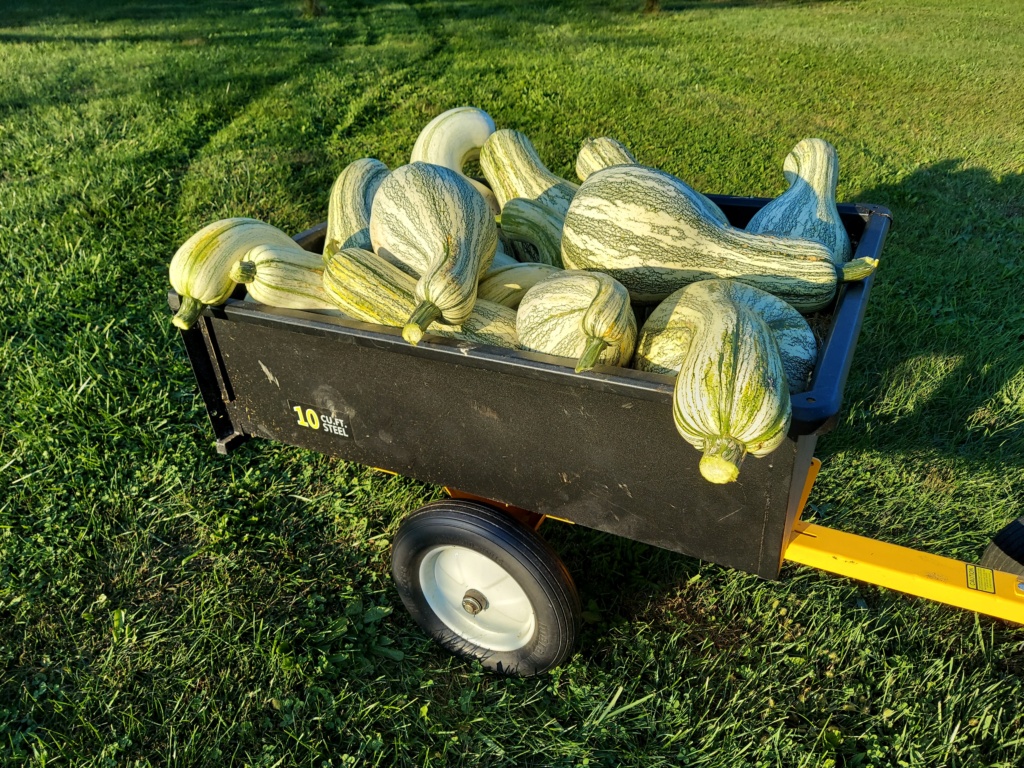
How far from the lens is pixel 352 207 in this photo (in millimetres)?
2508

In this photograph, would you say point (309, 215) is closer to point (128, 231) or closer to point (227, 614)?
point (128, 231)

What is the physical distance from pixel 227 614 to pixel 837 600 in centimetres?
208

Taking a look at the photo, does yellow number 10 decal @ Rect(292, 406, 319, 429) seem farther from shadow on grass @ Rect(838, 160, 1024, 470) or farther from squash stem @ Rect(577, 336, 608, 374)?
shadow on grass @ Rect(838, 160, 1024, 470)

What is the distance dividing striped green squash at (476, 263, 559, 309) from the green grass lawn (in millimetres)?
1130

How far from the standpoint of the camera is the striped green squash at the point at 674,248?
1.98m

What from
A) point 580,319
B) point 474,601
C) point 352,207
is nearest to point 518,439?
→ point 580,319

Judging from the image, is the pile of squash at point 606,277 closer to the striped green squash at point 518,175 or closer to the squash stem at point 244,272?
the squash stem at point 244,272

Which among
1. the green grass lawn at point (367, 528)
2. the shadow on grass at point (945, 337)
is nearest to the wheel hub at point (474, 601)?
the green grass lawn at point (367, 528)

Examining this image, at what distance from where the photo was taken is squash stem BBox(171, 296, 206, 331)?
6.61ft

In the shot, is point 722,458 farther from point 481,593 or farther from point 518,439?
point 481,593

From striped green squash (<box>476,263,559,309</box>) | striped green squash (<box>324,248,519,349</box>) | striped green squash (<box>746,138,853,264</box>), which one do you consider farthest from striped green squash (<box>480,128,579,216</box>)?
striped green squash (<box>324,248,519,349</box>)

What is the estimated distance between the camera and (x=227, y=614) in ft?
8.37

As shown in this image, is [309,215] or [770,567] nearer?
[770,567]

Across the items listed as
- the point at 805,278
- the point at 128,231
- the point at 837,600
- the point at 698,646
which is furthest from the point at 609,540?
the point at 128,231
